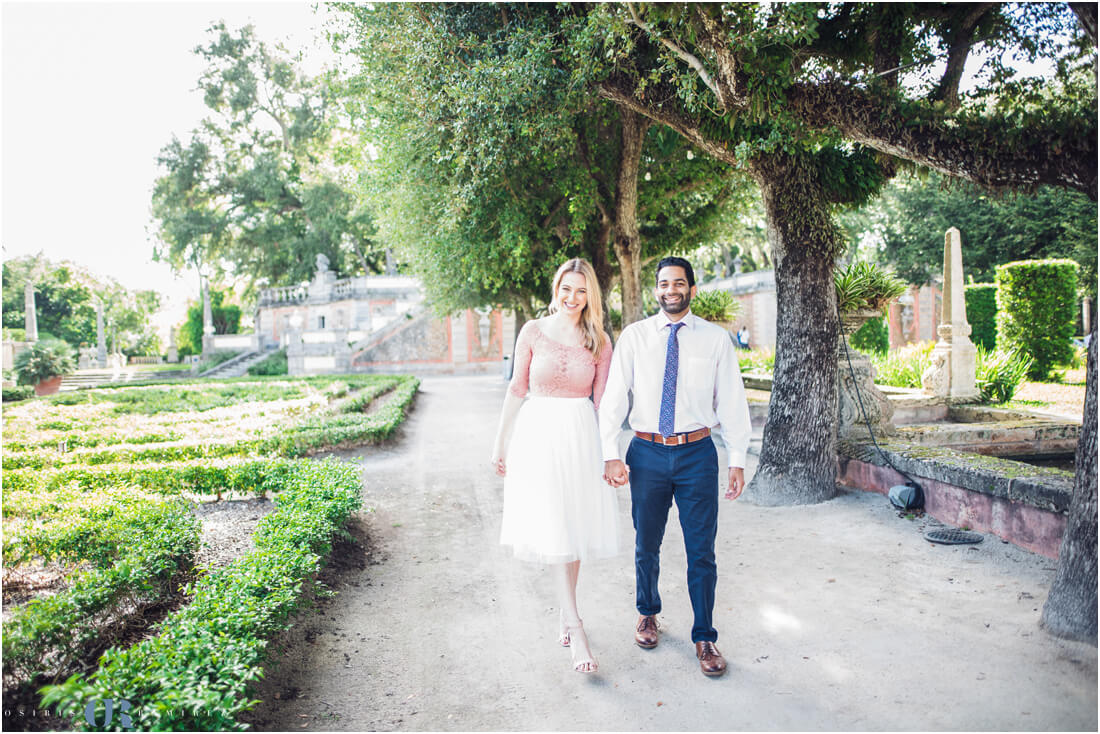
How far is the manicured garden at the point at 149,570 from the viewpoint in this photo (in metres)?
2.55

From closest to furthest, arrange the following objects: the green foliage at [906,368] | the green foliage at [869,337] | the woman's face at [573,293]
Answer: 1. the woman's face at [573,293]
2. the green foliage at [906,368]
3. the green foliage at [869,337]

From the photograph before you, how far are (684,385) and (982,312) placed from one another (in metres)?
19.6

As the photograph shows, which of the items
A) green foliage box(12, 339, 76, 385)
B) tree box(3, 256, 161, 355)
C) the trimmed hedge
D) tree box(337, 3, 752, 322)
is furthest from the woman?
tree box(3, 256, 161, 355)

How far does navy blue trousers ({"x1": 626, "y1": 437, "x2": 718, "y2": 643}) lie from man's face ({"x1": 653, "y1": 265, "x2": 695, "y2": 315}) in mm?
713

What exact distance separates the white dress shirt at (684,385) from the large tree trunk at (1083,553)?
1710 millimetres

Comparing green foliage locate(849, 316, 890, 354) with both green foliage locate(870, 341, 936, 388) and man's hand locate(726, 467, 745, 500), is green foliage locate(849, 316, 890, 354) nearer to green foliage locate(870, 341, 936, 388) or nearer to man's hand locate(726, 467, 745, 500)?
green foliage locate(870, 341, 936, 388)

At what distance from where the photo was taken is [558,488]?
3414 mm

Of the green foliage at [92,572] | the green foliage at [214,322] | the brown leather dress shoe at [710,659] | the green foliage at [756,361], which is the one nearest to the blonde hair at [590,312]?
the brown leather dress shoe at [710,659]

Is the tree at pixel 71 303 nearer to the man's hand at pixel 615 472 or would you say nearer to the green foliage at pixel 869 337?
the green foliage at pixel 869 337

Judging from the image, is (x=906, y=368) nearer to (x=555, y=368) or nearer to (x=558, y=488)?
(x=555, y=368)

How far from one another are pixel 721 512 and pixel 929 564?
189 cm

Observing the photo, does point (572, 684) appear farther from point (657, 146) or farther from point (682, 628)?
point (657, 146)

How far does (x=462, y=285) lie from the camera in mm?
16094

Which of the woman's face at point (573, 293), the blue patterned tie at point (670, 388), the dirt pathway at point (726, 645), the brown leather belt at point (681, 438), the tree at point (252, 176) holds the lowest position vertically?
the dirt pathway at point (726, 645)
